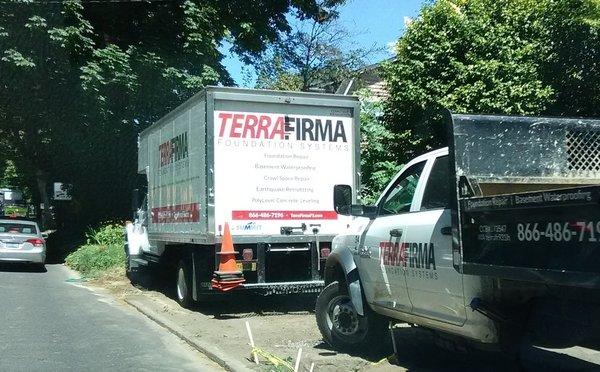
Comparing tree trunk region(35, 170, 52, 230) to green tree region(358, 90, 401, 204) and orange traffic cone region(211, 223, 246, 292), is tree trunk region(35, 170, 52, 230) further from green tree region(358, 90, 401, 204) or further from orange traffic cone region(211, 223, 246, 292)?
orange traffic cone region(211, 223, 246, 292)

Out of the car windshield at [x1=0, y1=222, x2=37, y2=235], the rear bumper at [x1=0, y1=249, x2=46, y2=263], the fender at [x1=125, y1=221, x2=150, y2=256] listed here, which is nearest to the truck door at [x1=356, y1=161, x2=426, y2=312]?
the fender at [x1=125, y1=221, x2=150, y2=256]

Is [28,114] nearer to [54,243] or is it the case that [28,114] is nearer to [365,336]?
[54,243]

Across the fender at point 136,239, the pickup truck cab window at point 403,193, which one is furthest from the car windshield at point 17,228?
the pickup truck cab window at point 403,193

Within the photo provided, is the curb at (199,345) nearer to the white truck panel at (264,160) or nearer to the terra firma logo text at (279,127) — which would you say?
the white truck panel at (264,160)

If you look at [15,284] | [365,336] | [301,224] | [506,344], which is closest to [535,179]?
[506,344]

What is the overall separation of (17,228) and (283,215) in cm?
1168

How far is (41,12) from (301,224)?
42.2ft

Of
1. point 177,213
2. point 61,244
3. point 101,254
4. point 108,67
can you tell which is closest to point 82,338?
point 177,213

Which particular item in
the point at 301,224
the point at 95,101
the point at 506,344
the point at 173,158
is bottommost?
the point at 506,344

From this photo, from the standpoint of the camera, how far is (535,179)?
19.2 ft

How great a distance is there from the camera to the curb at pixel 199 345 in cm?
740

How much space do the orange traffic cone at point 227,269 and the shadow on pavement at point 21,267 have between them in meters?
11.3

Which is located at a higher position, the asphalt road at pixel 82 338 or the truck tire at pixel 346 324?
the truck tire at pixel 346 324

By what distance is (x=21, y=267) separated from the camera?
21156 mm
